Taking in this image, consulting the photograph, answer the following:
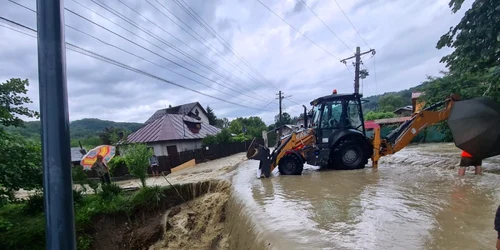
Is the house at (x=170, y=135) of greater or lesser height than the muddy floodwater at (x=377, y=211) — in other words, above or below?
above

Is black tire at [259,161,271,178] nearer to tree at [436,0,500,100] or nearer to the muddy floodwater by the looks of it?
the muddy floodwater

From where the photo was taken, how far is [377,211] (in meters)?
4.57

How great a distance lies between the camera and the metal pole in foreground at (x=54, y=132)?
1624 mm

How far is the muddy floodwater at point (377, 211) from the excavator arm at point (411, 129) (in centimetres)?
158

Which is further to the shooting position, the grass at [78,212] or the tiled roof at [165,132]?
the tiled roof at [165,132]

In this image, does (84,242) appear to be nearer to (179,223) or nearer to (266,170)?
(179,223)

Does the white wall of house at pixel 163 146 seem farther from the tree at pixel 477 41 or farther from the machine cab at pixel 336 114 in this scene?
the tree at pixel 477 41

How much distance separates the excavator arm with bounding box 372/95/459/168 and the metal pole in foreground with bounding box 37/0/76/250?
31.4 ft

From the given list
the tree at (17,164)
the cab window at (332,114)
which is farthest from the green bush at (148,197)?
the cab window at (332,114)

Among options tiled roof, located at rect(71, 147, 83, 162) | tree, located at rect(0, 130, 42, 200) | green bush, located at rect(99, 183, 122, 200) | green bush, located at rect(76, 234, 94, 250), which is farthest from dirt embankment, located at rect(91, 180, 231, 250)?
tiled roof, located at rect(71, 147, 83, 162)

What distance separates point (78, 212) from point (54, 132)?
7599 mm

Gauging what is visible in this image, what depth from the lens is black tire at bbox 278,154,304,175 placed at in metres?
9.38

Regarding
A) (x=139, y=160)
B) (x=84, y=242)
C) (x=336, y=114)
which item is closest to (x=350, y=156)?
(x=336, y=114)

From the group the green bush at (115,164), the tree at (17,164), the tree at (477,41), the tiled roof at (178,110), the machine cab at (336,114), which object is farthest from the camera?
the tiled roof at (178,110)
